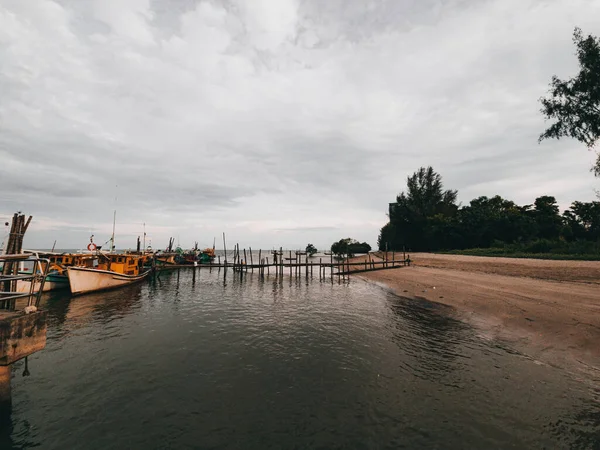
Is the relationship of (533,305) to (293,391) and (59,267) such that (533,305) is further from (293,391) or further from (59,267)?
(59,267)

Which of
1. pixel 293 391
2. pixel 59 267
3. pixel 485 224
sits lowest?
pixel 293 391

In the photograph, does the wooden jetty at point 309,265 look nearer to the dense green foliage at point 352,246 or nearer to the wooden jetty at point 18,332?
the wooden jetty at point 18,332

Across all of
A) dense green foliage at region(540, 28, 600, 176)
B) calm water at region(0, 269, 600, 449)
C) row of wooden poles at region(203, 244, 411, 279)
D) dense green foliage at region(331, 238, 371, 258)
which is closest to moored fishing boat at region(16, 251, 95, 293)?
row of wooden poles at region(203, 244, 411, 279)

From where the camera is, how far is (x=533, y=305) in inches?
570

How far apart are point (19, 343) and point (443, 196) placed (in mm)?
78211

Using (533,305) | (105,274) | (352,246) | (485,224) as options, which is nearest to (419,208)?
(485,224)

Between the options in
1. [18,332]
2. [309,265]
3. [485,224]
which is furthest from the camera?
[485,224]

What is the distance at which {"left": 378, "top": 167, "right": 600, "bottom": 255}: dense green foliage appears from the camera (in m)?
40.6

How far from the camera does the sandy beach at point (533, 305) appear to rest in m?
10.1

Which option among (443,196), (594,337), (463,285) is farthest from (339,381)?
(443,196)

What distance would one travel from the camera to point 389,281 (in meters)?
31.3

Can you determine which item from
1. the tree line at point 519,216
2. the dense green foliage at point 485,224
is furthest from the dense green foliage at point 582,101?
the dense green foliage at point 485,224

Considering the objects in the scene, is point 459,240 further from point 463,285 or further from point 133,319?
point 133,319

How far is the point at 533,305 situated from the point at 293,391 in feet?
49.4
